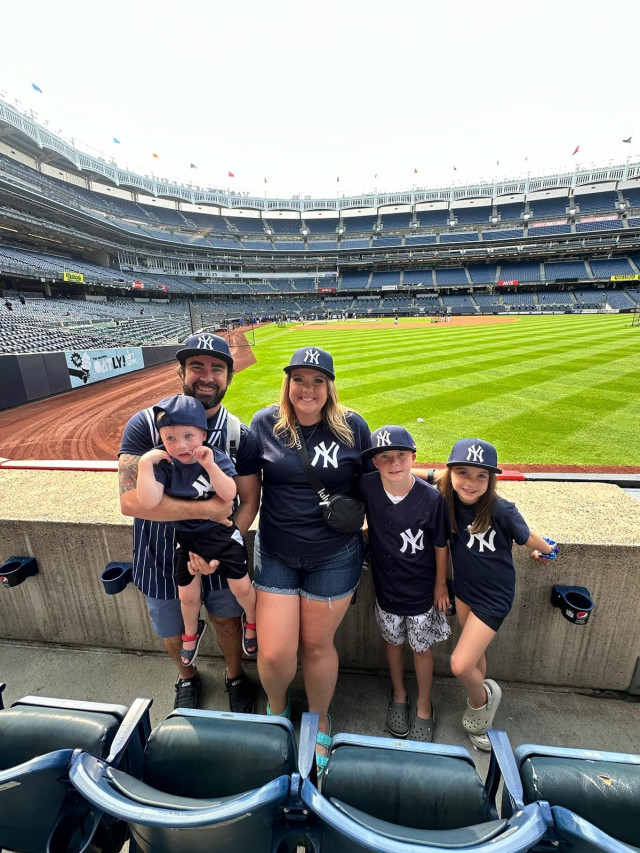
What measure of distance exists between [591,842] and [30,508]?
12.9ft

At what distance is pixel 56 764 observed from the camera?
133 centimetres

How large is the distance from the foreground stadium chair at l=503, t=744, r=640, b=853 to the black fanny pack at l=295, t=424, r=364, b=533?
129 centimetres

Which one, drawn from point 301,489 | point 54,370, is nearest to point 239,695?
point 301,489

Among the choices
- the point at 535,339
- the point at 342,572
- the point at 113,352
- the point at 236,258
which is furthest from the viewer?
the point at 236,258

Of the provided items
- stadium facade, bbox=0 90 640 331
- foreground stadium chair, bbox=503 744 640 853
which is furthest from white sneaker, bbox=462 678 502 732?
stadium facade, bbox=0 90 640 331

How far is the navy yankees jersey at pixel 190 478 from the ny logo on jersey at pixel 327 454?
55 cm

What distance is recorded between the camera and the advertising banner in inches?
681

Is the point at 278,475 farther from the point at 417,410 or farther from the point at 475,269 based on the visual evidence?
the point at 475,269

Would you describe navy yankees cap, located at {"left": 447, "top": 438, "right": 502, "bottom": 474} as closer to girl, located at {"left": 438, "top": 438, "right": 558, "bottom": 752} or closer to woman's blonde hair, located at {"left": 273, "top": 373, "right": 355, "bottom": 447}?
girl, located at {"left": 438, "top": 438, "right": 558, "bottom": 752}

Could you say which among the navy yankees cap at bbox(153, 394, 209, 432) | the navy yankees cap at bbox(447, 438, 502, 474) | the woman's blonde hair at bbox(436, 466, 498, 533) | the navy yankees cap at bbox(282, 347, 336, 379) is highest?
the navy yankees cap at bbox(282, 347, 336, 379)

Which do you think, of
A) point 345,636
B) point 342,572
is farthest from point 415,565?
point 345,636

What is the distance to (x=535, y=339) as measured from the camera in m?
24.7

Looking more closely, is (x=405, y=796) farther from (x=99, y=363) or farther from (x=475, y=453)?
(x=99, y=363)

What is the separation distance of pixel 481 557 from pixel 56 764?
233 centimetres
